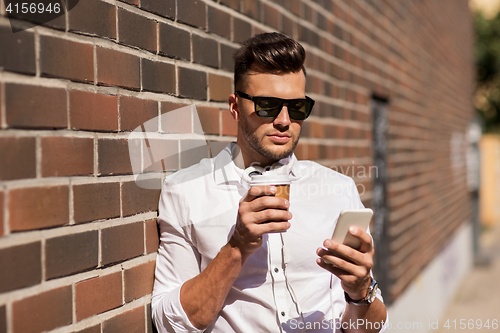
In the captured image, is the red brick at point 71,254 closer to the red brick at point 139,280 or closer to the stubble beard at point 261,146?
the red brick at point 139,280

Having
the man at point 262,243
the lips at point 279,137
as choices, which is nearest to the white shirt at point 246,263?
the man at point 262,243

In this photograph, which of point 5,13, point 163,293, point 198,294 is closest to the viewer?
point 5,13

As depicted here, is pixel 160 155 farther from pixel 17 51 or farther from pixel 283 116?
pixel 17 51

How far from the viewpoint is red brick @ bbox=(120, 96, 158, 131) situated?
5.70ft

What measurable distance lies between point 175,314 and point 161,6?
1297 millimetres

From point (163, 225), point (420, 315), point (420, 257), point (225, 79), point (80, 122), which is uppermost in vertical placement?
point (225, 79)

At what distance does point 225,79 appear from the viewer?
7.89 feet

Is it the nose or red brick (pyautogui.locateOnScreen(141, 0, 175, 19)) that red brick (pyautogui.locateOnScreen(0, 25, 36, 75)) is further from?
the nose

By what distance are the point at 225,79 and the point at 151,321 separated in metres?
1.27

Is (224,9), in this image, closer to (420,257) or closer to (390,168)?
(390,168)

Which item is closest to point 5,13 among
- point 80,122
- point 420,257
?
point 80,122

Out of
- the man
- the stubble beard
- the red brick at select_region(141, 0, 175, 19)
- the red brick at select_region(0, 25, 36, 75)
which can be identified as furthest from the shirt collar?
the red brick at select_region(0, 25, 36, 75)

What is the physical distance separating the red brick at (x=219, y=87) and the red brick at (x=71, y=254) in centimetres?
101

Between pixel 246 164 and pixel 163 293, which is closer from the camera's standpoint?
pixel 163 293
